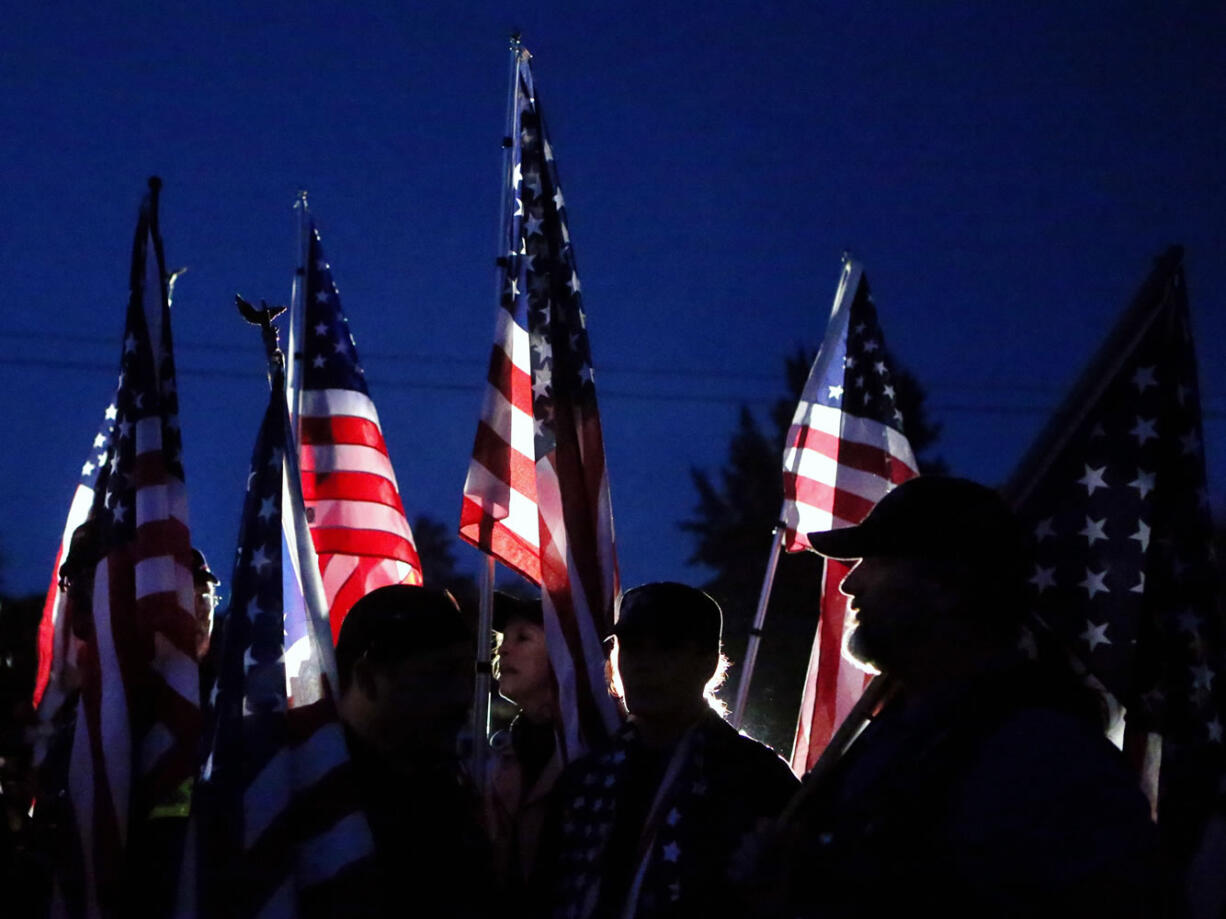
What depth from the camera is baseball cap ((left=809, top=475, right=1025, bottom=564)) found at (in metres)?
2.85

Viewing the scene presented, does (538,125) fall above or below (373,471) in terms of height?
above

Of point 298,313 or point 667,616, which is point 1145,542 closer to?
point 667,616

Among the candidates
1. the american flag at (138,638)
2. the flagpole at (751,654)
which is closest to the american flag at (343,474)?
the flagpole at (751,654)

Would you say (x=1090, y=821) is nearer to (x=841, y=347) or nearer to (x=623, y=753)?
(x=623, y=753)

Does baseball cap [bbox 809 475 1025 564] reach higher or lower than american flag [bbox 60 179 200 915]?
higher

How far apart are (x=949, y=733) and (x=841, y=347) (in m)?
4.56

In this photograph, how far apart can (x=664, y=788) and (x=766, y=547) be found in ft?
116

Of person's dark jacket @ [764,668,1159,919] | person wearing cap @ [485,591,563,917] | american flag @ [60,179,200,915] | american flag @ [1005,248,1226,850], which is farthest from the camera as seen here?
person wearing cap @ [485,591,563,917]

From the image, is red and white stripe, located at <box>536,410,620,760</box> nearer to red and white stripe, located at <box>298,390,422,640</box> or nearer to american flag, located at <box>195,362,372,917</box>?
american flag, located at <box>195,362,372,917</box>

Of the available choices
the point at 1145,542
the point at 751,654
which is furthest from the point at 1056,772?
the point at 751,654

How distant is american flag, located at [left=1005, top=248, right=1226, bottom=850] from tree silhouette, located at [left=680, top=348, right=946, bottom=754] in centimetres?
2317

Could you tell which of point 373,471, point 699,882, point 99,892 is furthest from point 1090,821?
point 373,471

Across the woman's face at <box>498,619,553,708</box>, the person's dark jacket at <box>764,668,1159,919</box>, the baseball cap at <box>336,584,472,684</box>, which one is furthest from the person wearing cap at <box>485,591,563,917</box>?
the person's dark jacket at <box>764,668,1159,919</box>

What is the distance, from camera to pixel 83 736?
425 centimetres
